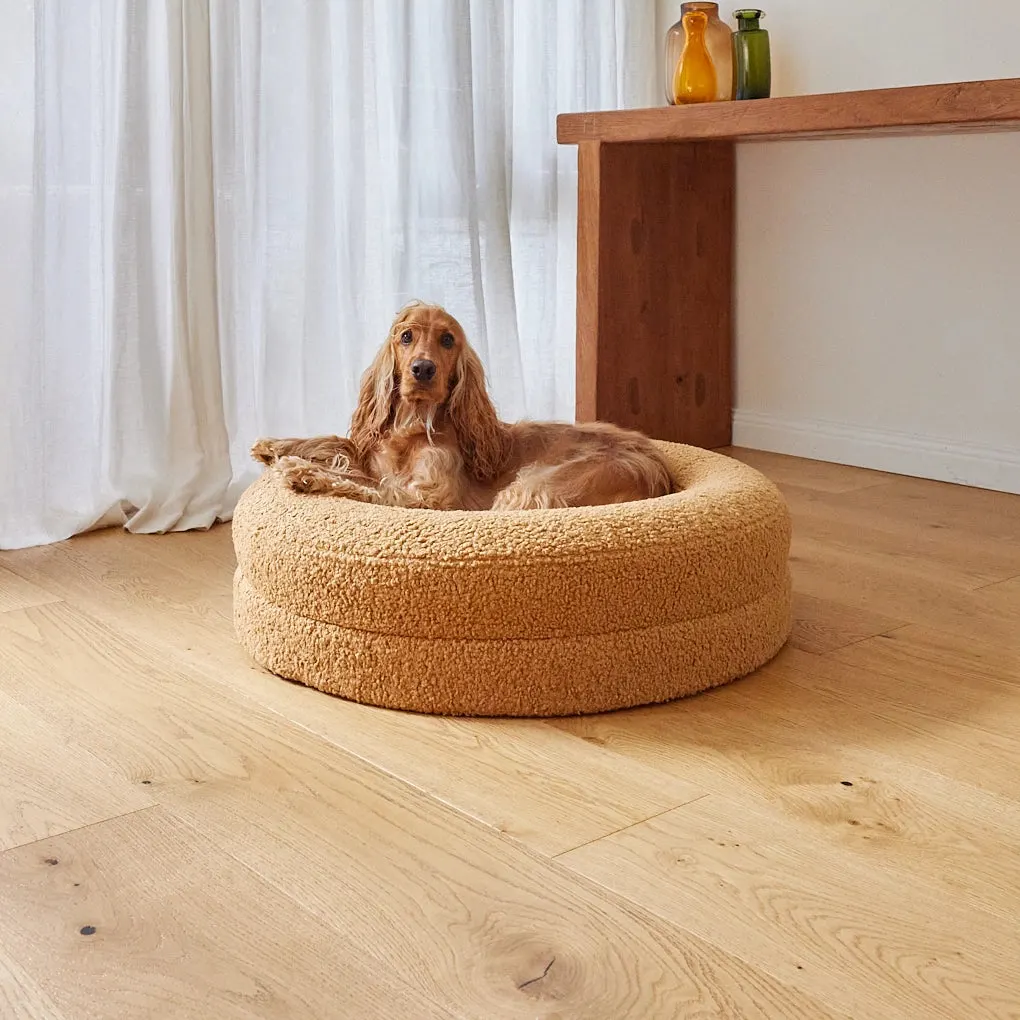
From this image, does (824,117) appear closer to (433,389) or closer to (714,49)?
(714,49)

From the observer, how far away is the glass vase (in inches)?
119

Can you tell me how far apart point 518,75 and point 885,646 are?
187 centimetres

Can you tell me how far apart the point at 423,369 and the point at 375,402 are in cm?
13

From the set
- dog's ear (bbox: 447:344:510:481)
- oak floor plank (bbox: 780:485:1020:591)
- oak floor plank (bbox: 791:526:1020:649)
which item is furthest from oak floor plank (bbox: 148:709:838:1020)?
oak floor plank (bbox: 780:485:1020:591)

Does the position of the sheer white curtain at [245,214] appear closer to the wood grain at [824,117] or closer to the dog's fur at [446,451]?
the wood grain at [824,117]

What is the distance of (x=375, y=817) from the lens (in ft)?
4.56

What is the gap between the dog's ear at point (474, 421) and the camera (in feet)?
6.55

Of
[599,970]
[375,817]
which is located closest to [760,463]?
[375,817]

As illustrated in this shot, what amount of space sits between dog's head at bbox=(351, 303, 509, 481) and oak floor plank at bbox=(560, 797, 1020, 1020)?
775 mm

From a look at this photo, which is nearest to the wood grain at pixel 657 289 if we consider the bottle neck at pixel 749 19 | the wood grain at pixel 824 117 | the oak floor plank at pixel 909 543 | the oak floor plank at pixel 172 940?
the wood grain at pixel 824 117

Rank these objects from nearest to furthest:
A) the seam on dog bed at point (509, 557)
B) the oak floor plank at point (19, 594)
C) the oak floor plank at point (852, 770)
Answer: the oak floor plank at point (852, 770)
the seam on dog bed at point (509, 557)
the oak floor plank at point (19, 594)

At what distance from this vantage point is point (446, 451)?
1.98m

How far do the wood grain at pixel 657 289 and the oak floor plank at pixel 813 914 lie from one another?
75.4 inches

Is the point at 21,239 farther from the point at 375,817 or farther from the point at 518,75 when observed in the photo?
the point at 375,817
